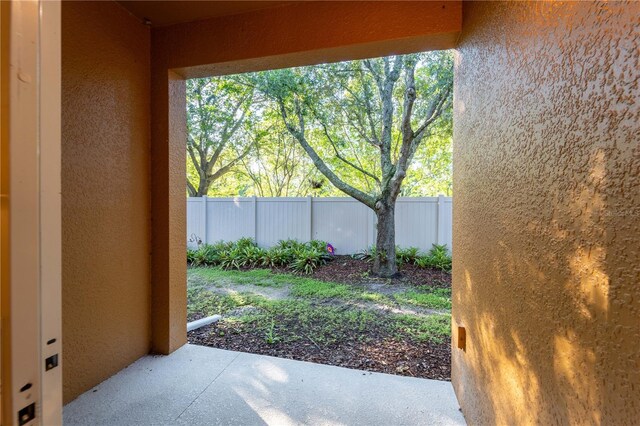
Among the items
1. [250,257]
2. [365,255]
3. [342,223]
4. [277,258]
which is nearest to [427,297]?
[365,255]

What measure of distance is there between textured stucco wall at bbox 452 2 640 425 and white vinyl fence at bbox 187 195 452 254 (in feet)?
18.0

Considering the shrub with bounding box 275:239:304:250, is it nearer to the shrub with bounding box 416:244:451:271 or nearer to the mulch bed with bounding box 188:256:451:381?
the shrub with bounding box 416:244:451:271

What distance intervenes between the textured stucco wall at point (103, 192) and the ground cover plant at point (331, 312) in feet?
2.97

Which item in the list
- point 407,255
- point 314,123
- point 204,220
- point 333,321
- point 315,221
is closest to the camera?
point 333,321

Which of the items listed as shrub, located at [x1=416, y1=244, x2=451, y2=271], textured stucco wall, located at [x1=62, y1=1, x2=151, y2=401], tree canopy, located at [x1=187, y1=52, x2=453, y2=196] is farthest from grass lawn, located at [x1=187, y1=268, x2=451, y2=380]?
tree canopy, located at [x1=187, y1=52, x2=453, y2=196]

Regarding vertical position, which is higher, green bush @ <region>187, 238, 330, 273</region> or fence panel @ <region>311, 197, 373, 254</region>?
fence panel @ <region>311, 197, 373, 254</region>

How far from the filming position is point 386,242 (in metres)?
5.92

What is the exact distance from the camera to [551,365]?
37.7 inches

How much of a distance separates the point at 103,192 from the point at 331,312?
112 inches

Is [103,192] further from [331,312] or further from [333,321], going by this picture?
[331,312]

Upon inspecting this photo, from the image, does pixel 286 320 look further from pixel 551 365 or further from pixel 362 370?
pixel 551 365

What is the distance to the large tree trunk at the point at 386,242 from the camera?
19.3ft

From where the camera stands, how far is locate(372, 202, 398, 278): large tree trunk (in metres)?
5.89

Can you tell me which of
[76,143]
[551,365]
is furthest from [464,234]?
[76,143]
